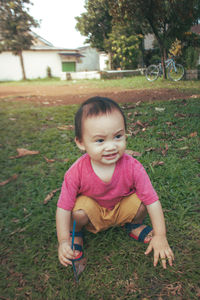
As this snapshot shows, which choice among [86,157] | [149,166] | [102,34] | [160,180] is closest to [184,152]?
[149,166]

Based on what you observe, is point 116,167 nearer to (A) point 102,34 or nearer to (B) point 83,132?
(B) point 83,132

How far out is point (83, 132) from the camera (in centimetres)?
140

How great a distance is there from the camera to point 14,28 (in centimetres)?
2486

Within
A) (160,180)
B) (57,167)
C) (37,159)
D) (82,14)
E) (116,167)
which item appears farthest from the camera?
→ (82,14)

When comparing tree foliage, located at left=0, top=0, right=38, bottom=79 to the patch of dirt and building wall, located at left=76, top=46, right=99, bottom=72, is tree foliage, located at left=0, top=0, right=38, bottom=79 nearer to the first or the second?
building wall, located at left=76, top=46, right=99, bottom=72

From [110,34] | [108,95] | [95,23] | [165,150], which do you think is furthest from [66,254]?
[95,23]

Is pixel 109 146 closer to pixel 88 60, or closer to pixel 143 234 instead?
pixel 143 234

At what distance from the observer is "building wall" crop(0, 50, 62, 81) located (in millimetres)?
26812

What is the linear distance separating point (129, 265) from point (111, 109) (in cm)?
90

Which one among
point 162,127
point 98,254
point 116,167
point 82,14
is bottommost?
point 98,254

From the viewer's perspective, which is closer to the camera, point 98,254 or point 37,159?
point 98,254

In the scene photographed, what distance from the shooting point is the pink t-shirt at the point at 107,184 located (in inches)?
57.4

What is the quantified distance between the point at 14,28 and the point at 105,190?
91.4ft

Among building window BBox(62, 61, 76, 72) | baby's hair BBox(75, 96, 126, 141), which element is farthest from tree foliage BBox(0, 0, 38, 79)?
baby's hair BBox(75, 96, 126, 141)
